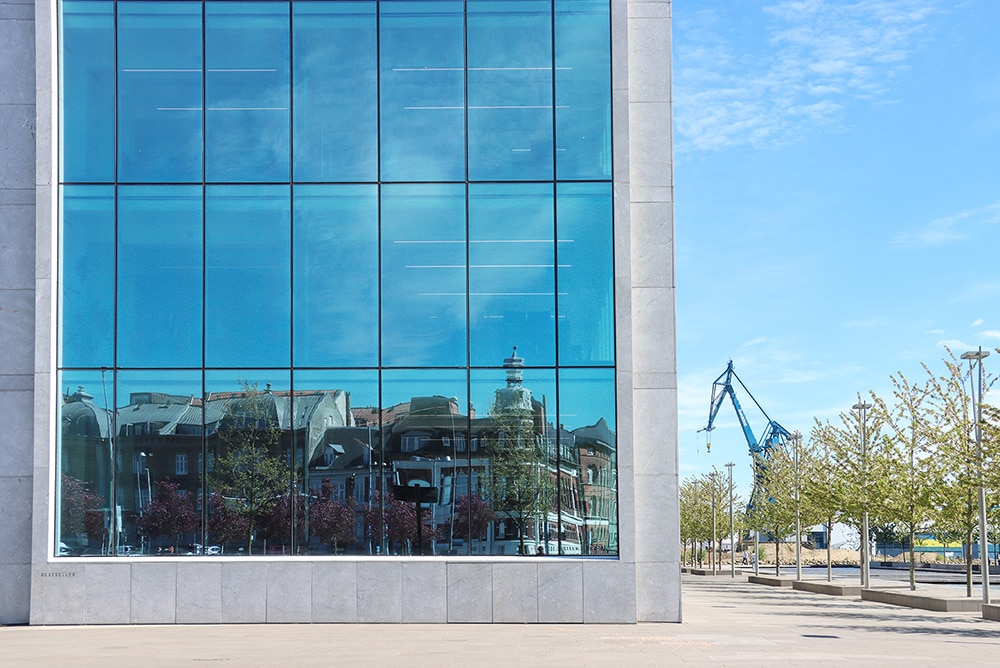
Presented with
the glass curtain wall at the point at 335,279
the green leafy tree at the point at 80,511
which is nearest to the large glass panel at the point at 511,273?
the glass curtain wall at the point at 335,279

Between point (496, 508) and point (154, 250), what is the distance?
930 centimetres

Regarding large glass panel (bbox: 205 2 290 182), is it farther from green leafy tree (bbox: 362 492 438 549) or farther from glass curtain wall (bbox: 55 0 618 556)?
green leafy tree (bbox: 362 492 438 549)

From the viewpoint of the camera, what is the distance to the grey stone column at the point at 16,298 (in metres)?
26.6

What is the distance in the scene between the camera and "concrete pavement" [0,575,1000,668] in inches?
748

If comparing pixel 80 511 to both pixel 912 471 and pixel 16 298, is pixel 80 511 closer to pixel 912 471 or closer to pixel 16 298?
pixel 16 298

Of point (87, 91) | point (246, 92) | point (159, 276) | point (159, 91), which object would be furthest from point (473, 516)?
point (87, 91)

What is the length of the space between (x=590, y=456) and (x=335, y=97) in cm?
969

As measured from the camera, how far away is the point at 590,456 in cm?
2631

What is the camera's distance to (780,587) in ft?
165

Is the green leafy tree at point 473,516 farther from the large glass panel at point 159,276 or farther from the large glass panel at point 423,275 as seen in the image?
the large glass panel at point 159,276

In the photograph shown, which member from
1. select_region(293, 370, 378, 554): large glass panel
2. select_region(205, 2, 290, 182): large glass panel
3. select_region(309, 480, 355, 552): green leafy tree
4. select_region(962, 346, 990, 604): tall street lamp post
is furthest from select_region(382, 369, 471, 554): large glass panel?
select_region(962, 346, 990, 604): tall street lamp post

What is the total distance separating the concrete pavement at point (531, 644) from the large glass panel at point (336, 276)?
19.4 ft

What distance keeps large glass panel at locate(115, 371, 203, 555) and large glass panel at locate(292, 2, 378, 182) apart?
5465mm

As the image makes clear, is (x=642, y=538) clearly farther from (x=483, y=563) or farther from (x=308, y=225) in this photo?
(x=308, y=225)
